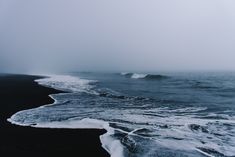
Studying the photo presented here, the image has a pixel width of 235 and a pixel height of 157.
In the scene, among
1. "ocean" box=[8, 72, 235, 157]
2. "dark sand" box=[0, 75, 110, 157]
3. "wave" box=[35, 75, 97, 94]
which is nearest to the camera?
"dark sand" box=[0, 75, 110, 157]

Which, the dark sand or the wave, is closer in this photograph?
the dark sand

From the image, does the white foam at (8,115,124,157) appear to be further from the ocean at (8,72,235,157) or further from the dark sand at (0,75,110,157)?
the dark sand at (0,75,110,157)

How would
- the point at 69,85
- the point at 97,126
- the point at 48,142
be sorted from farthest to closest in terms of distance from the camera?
the point at 69,85 < the point at 97,126 < the point at 48,142

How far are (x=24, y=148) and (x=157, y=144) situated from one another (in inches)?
171

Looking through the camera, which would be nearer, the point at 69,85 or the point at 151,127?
the point at 151,127

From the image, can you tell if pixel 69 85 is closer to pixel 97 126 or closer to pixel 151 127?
pixel 97 126

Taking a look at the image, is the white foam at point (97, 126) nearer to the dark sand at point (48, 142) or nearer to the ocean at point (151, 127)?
the ocean at point (151, 127)

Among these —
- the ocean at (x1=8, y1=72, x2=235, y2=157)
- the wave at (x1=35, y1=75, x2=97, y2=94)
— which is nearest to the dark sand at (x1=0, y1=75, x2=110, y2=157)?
the ocean at (x1=8, y1=72, x2=235, y2=157)

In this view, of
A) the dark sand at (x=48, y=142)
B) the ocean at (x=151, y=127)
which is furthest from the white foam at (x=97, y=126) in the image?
the dark sand at (x=48, y=142)

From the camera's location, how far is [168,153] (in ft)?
27.0

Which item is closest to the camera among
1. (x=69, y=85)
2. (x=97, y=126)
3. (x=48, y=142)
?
(x=48, y=142)

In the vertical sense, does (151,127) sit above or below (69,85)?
below

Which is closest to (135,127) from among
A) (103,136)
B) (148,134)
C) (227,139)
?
(148,134)

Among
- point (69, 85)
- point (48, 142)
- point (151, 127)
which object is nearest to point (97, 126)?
point (151, 127)
